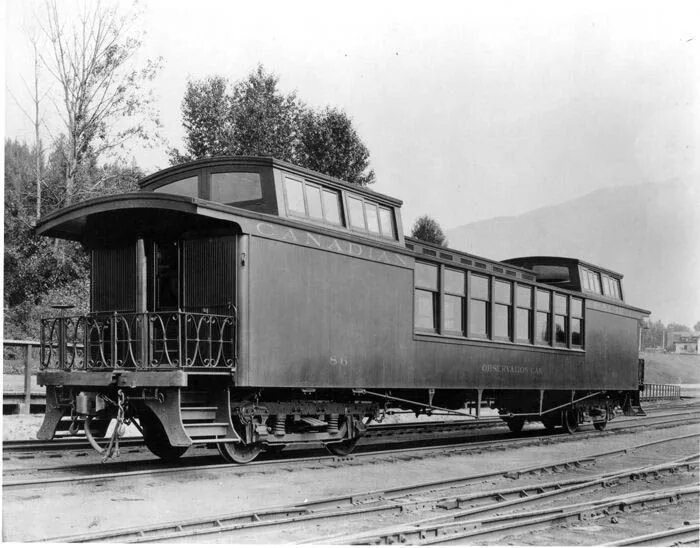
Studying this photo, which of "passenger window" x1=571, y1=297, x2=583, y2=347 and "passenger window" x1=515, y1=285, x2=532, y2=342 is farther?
"passenger window" x1=571, y1=297, x2=583, y2=347

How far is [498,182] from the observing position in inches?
984

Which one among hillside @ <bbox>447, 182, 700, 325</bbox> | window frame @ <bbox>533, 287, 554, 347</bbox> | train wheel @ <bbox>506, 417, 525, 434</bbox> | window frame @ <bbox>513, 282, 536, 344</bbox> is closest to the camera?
hillside @ <bbox>447, 182, 700, 325</bbox>

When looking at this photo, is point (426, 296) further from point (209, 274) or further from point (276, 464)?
point (209, 274)

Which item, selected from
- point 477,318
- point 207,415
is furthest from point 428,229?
point 207,415

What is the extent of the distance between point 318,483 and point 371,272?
11.4 ft

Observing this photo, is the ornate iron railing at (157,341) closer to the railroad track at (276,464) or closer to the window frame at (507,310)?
the railroad track at (276,464)

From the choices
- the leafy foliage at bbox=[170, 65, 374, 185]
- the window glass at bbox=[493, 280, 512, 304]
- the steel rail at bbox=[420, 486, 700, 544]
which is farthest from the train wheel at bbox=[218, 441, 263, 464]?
the leafy foliage at bbox=[170, 65, 374, 185]

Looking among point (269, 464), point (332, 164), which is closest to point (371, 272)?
point (269, 464)

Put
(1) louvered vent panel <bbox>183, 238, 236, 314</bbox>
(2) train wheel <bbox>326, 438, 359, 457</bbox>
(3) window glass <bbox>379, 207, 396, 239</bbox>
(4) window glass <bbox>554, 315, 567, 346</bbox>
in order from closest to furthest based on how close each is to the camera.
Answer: (1) louvered vent panel <bbox>183, 238, 236, 314</bbox> → (2) train wheel <bbox>326, 438, 359, 457</bbox> → (3) window glass <bbox>379, 207, 396, 239</bbox> → (4) window glass <bbox>554, 315, 567, 346</bbox>

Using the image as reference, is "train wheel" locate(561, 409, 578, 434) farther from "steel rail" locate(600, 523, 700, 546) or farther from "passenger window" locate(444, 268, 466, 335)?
"steel rail" locate(600, 523, 700, 546)

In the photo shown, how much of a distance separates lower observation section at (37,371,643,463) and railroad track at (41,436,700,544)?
7.30 ft

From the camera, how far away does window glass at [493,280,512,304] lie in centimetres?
1443

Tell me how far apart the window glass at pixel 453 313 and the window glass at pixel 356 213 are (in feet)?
8.49

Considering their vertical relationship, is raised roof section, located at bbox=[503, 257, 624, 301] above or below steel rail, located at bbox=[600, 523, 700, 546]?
above
